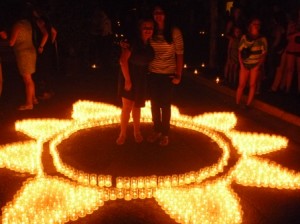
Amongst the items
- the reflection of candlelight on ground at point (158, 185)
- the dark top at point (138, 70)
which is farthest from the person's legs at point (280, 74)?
the dark top at point (138, 70)

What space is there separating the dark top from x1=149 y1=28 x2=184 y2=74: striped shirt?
145 mm

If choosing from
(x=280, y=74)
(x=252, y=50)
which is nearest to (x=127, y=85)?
(x=252, y=50)

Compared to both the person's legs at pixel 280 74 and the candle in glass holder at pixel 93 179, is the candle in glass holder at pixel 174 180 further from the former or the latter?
the person's legs at pixel 280 74

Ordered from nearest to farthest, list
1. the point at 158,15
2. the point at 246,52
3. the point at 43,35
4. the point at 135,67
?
the point at 158,15, the point at 135,67, the point at 246,52, the point at 43,35

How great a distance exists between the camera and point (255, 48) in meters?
8.83

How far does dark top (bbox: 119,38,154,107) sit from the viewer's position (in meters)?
6.50

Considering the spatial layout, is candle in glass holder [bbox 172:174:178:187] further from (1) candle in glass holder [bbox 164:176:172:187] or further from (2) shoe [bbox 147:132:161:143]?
(2) shoe [bbox 147:132:161:143]

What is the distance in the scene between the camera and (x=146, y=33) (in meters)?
6.41

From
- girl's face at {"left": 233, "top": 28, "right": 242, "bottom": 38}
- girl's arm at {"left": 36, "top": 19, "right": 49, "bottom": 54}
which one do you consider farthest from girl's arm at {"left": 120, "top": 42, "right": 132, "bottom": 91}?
girl's face at {"left": 233, "top": 28, "right": 242, "bottom": 38}

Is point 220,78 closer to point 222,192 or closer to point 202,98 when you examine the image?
point 202,98

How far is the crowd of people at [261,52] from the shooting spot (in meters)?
8.84

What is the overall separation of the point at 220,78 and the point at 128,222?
8536 millimetres

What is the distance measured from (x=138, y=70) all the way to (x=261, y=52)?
3.42 m

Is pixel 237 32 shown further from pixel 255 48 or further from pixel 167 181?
pixel 167 181
